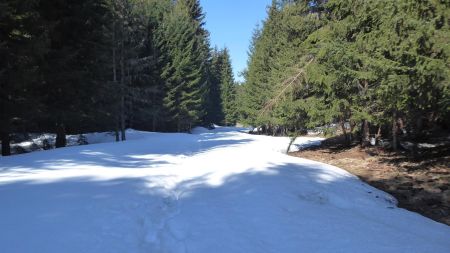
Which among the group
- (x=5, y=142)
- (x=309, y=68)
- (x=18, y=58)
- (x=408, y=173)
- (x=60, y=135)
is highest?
(x=18, y=58)

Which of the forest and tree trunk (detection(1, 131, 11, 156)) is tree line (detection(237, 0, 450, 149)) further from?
tree trunk (detection(1, 131, 11, 156))

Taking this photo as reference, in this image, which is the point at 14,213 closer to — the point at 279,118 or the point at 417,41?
the point at 417,41

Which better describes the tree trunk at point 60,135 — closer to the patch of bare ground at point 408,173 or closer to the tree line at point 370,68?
the tree line at point 370,68

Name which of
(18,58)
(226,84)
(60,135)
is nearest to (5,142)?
(18,58)

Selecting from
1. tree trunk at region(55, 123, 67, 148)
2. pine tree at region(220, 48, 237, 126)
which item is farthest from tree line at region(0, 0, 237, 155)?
pine tree at region(220, 48, 237, 126)

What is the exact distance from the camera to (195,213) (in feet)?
21.1

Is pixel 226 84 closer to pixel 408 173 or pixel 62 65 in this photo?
pixel 62 65

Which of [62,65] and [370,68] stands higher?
[62,65]

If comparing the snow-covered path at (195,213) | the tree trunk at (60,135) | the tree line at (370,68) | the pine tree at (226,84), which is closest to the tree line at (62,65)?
the tree trunk at (60,135)

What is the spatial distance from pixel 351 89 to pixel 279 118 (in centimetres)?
388

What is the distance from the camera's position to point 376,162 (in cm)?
1323

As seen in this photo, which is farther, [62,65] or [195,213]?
[62,65]

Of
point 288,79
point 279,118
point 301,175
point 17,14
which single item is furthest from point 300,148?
point 17,14

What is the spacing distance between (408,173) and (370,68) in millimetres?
3236
